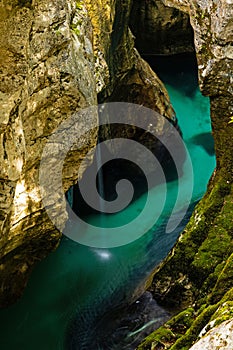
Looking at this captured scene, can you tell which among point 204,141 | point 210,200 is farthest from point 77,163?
point 204,141

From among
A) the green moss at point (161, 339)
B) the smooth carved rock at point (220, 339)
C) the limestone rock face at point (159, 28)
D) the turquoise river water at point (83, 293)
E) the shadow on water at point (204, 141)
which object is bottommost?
the turquoise river water at point (83, 293)

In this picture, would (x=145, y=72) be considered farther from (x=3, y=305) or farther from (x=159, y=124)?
(x=3, y=305)

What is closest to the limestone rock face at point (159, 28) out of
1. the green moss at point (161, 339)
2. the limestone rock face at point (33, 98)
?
the limestone rock face at point (33, 98)

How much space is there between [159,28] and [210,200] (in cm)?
1136

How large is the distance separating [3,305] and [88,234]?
2860 mm

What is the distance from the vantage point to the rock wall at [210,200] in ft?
30.4

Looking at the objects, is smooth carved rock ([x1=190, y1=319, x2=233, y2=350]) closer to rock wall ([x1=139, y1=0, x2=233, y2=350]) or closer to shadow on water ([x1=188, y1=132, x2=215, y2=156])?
rock wall ([x1=139, y1=0, x2=233, y2=350])

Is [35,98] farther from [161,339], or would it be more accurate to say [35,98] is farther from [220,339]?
[220,339]

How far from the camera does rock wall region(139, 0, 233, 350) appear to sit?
9.27 meters

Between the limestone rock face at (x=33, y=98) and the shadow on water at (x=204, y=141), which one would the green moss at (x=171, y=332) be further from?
the shadow on water at (x=204, y=141)

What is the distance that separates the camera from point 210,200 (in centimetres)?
994

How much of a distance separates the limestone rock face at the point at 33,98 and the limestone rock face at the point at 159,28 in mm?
10238

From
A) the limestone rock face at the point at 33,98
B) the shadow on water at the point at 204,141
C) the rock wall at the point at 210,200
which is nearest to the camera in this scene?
the limestone rock face at the point at 33,98

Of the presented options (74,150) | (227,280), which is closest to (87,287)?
(74,150)
